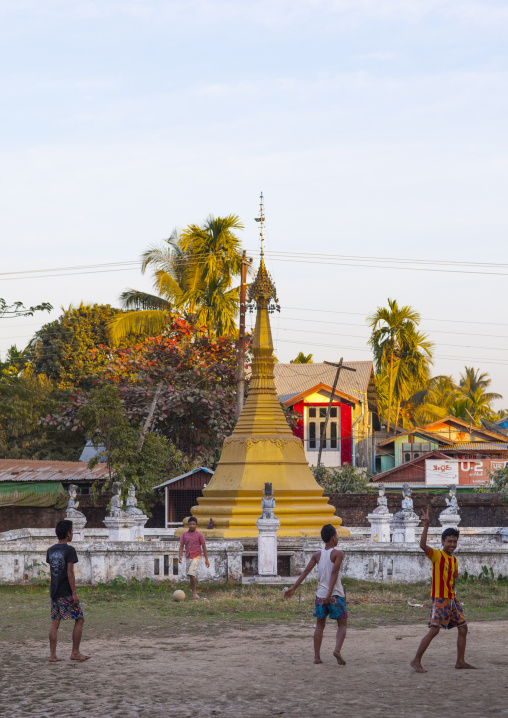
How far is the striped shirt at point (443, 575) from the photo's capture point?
380 inches

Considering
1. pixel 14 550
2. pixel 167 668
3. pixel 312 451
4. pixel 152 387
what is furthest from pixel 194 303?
pixel 167 668

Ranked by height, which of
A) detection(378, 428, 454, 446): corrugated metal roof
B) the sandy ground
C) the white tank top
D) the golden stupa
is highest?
detection(378, 428, 454, 446): corrugated metal roof

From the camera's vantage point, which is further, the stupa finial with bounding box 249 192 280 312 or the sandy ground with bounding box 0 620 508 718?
the stupa finial with bounding box 249 192 280 312

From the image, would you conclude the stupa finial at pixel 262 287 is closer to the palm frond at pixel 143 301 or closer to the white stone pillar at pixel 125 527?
the white stone pillar at pixel 125 527

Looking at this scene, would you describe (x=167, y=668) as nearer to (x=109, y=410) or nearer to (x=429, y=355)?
(x=109, y=410)

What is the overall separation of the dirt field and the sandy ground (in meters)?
0.01

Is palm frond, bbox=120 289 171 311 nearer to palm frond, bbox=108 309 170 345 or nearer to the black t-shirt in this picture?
palm frond, bbox=108 309 170 345

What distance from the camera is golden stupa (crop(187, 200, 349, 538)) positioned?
22828mm

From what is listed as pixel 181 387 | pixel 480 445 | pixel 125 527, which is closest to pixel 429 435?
pixel 480 445

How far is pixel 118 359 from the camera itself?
39750mm

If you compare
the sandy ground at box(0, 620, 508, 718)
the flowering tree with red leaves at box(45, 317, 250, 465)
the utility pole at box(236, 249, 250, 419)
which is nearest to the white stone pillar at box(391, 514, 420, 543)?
the utility pole at box(236, 249, 250, 419)

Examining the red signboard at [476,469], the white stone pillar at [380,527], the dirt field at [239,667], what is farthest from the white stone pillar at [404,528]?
the red signboard at [476,469]

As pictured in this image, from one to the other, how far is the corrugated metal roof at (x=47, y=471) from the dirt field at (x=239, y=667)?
19.0 m

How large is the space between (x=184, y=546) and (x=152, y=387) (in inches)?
800
